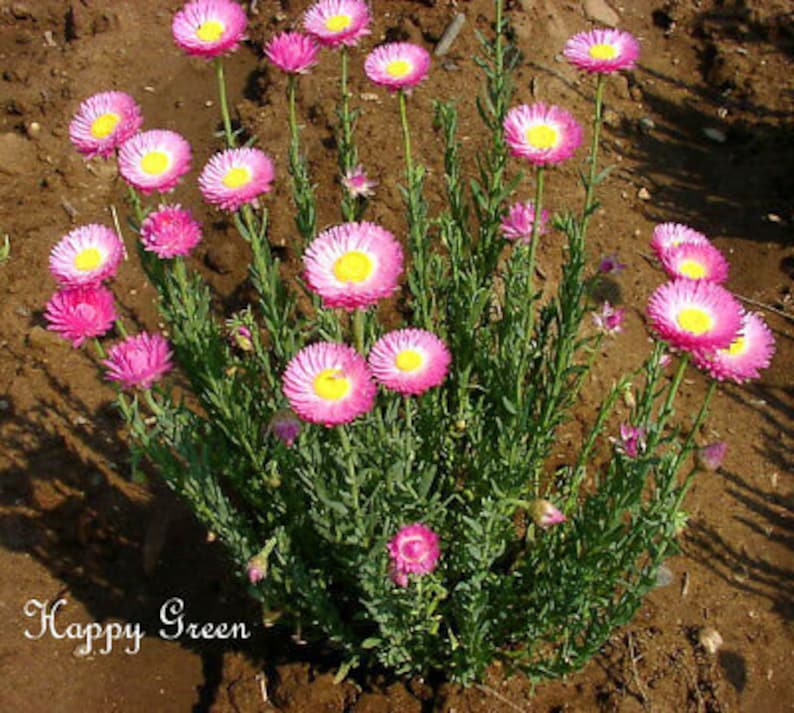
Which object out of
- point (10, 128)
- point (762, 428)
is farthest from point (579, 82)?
point (10, 128)

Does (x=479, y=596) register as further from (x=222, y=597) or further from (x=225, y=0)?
(x=225, y=0)

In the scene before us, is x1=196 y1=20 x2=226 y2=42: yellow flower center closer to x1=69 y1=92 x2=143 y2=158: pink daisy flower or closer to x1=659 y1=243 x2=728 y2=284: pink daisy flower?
x1=69 y1=92 x2=143 y2=158: pink daisy flower

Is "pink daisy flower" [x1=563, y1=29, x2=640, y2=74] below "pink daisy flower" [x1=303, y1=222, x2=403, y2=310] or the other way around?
the other way around

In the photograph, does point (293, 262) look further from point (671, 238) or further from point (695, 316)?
point (695, 316)

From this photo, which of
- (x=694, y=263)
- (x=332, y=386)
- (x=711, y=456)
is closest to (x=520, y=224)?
(x=694, y=263)

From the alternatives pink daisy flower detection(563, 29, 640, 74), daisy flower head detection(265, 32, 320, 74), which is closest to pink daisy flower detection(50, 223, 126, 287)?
daisy flower head detection(265, 32, 320, 74)

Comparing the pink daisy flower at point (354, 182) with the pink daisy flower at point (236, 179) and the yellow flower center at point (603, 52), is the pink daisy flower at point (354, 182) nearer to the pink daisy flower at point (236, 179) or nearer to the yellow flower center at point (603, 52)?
the pink daisy flower at point (236, 179)
